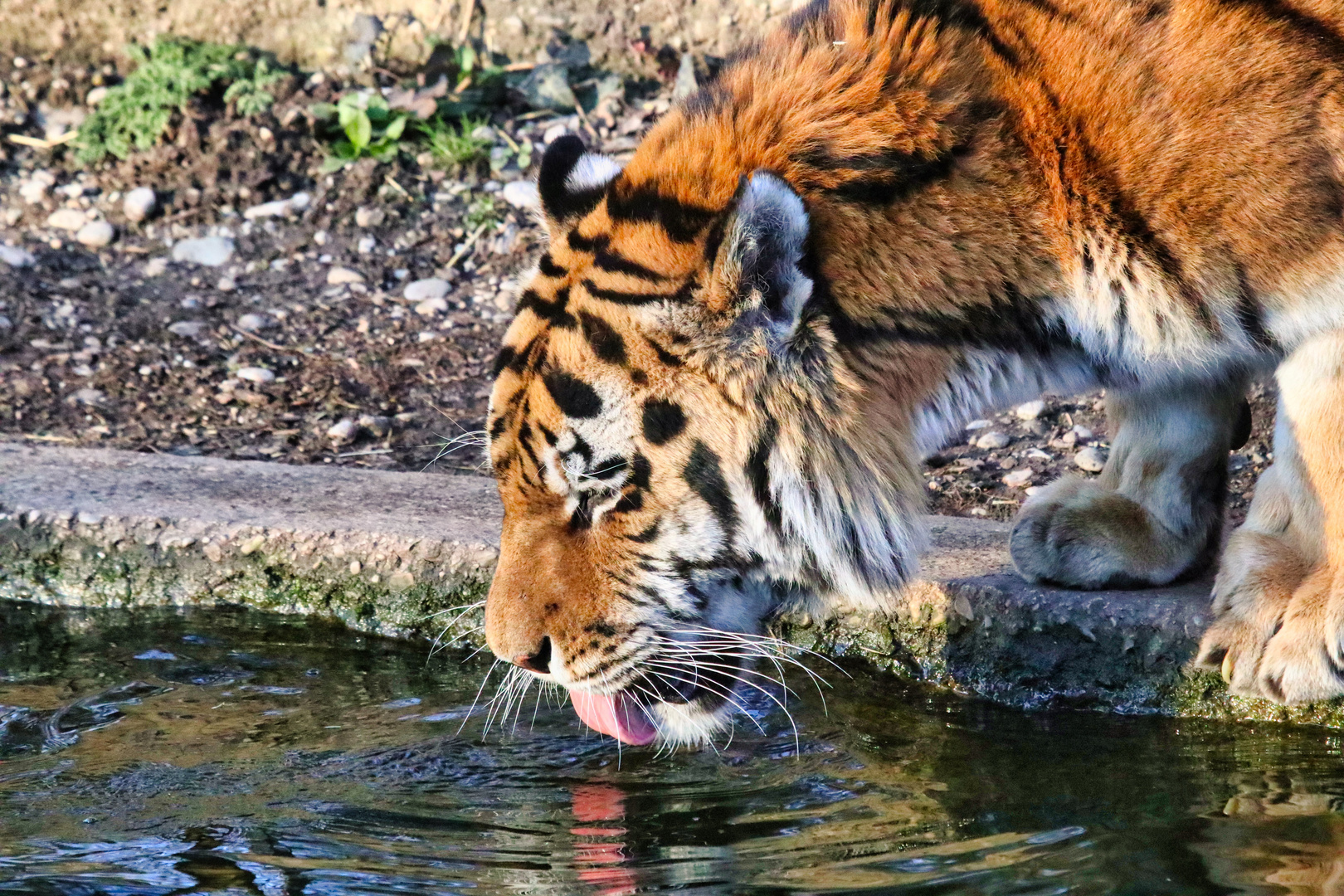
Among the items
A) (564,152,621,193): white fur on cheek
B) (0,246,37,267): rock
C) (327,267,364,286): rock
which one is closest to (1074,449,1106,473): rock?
(564,152,621,193): white fur on cheek

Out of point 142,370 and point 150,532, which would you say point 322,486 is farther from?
point 142,370

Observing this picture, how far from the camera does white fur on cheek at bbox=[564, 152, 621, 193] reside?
2139mm

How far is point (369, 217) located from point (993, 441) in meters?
2.12

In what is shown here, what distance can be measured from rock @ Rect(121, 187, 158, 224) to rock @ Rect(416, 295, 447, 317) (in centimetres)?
99

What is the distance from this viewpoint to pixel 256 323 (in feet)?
13.9

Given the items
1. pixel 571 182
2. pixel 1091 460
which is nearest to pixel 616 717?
pixel 571 182

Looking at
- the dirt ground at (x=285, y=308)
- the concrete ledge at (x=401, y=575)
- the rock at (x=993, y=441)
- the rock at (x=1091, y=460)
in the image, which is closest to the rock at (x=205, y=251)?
the dirt ground at (x=285, y=308)

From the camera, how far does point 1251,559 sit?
2.27 m

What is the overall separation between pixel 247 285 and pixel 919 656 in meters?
→ 2.64

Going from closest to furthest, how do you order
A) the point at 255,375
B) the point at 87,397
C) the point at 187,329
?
the point at 87,397 < the point at 255,375 < the point at 187,329

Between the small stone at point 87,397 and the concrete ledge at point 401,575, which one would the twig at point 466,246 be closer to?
the small stone at point 87,397

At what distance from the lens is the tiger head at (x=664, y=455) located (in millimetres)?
1945

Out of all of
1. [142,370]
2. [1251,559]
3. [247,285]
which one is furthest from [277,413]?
[1251,559]

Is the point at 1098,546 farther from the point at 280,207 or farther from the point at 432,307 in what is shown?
the point at 280,207
